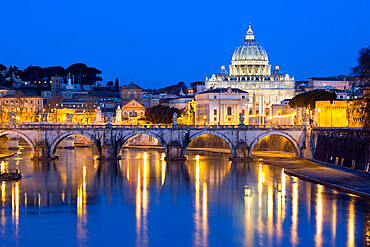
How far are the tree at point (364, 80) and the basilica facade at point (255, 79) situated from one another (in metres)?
96.0

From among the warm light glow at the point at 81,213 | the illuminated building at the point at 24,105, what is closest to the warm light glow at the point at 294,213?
the warm light glow at the point at 81,213

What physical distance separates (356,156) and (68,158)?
35.0m

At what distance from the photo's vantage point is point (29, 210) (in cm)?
4025

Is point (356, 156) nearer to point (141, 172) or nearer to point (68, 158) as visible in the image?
point (141, 172)

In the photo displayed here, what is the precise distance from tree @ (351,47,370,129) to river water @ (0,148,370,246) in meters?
7.45

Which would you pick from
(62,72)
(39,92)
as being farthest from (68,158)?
(62,72)

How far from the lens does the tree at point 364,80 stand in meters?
50.7

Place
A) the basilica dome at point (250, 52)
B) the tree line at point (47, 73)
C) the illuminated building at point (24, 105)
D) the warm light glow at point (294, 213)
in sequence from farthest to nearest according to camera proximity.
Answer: the tree line at point (47, 73) < the basilica dome at point (250, 52) < the illuminated building at point (24, 105) < the warm light glow at point (294, 213)

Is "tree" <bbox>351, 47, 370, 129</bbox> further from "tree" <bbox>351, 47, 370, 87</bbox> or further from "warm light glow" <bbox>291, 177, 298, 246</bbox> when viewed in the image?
"warm light glow" <bbox>291, 177, 298, 246</bbox>

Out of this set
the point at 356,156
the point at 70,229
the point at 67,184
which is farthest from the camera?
the point at 356,156

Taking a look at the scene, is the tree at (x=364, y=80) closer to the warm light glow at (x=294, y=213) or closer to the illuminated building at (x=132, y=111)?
the warm light glow at (x=294, y=213)

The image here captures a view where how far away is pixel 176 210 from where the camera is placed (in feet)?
134

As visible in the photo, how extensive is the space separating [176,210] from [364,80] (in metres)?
22.8

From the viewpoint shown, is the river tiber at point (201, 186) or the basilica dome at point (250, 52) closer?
the river tiber at point (201, 186)
